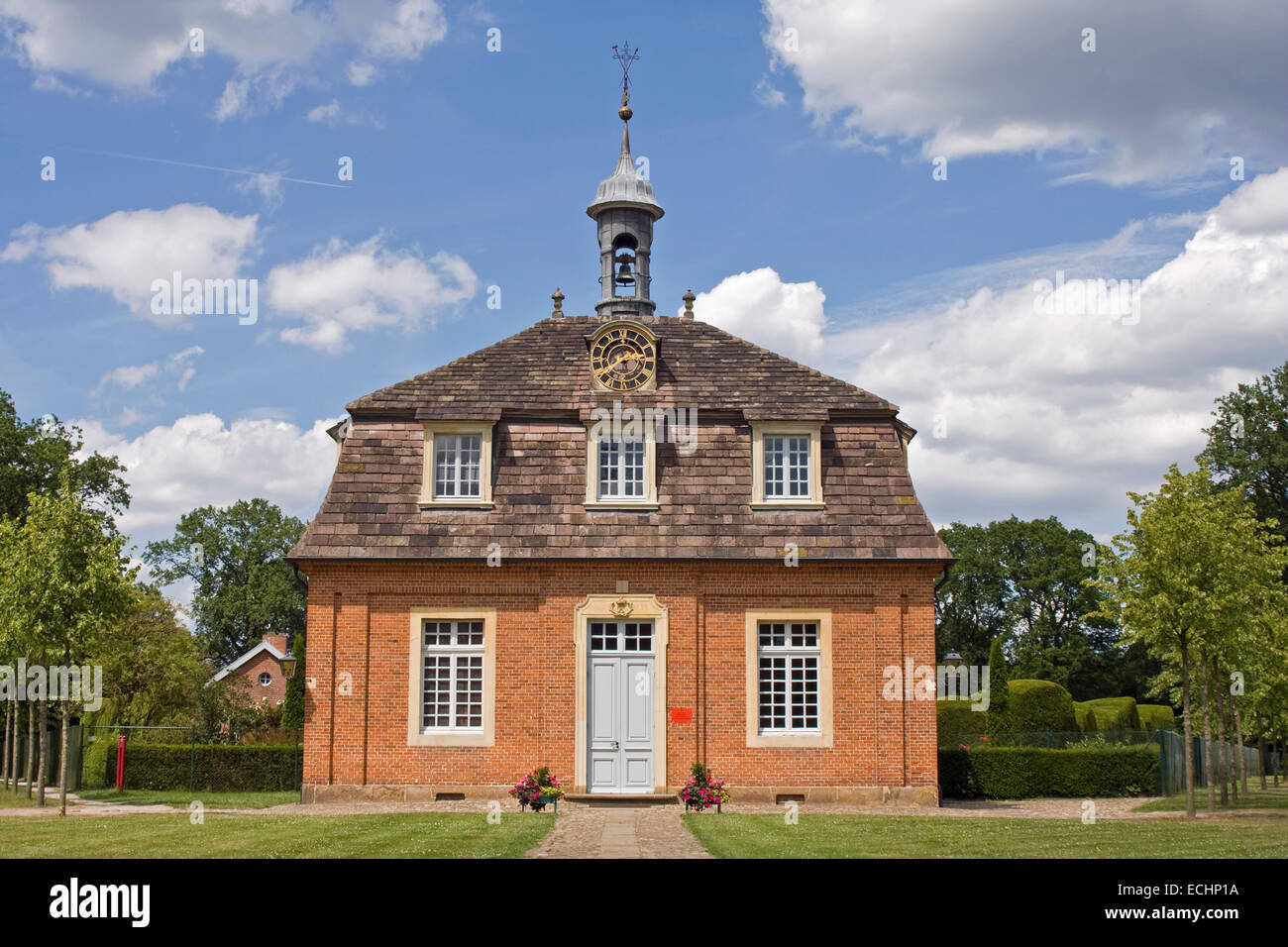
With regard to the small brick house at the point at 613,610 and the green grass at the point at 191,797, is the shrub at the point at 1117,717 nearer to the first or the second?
Answer: the small brick house at the point at 613,610

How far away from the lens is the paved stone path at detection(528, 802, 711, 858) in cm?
1328

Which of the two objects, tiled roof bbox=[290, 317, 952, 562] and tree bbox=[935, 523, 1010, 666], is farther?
tree bbox=[935, 523, 1010, 666]

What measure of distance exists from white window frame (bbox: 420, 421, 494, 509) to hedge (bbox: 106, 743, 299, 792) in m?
7.35

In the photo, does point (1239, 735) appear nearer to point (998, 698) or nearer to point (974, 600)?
point (998, 698)

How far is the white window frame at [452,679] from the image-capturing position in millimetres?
21469

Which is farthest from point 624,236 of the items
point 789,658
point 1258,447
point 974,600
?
point 974,600

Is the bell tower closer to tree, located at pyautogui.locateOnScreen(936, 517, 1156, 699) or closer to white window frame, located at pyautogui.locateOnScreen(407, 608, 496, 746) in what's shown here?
white window frame, located at pyautogui.locateOnScreen(407, 608, 496, 746)

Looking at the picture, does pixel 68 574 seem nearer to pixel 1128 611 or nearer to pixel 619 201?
pixel 619 201

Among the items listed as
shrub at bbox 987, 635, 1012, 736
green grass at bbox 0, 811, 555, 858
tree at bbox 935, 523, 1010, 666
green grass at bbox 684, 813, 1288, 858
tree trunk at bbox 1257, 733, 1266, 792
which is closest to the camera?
green grass at bbox 0, 811, 555, 858

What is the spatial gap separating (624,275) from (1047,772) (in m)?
14.2

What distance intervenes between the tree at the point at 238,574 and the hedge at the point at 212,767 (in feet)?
150

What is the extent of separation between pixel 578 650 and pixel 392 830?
667 cm
